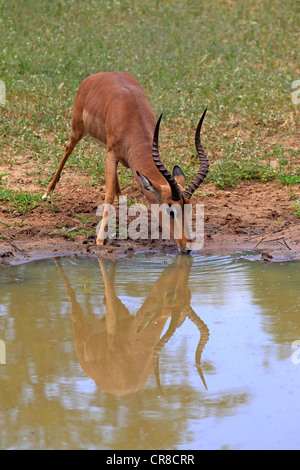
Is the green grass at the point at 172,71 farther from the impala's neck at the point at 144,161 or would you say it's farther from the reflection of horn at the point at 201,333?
the reflection of horn at the point at 201,333

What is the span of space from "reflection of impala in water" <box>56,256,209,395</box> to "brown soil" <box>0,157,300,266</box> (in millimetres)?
778

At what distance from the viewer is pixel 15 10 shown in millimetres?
14352

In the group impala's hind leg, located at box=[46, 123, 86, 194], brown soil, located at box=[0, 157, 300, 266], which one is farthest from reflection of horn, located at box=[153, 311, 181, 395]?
impala's hind leg, located at box=[46, 123, 86, 194]

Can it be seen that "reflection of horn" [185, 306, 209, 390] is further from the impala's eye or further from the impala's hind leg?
the impala's hind leg

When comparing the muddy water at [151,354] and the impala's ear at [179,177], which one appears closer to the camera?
the muddy water at [151,354]

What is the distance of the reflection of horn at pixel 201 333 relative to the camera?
4678mm

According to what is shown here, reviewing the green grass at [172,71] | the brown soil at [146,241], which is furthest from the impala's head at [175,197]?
the green grass at [172,71]

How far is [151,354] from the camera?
490 cm

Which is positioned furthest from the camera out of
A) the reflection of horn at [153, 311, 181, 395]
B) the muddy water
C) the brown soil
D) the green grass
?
the green grass

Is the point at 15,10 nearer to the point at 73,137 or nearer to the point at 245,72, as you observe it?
the point at 245,72

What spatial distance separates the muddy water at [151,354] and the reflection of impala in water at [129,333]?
13 millimetres

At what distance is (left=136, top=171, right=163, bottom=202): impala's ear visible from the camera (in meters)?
6.83

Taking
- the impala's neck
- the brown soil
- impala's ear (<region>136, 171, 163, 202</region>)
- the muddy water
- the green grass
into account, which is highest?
the green grass

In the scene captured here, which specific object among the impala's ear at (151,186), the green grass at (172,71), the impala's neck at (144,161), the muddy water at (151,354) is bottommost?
the muddy water at (151,354)
